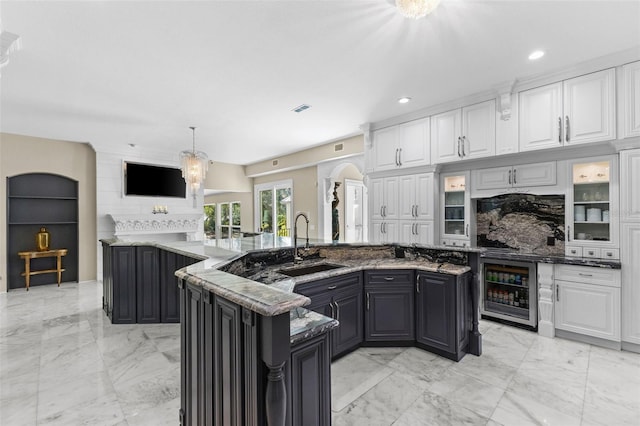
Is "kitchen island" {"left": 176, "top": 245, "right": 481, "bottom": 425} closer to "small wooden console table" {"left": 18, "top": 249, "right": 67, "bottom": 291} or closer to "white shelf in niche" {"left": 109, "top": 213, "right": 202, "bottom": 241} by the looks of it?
"white shelf in niche" {"left": 109, "top": 213, "right": 202, "bottom": 241}

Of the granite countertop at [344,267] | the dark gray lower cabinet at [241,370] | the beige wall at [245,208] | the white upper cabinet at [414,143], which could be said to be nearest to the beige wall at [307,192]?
the beige wall at [245,208]

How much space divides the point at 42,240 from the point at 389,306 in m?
6.68

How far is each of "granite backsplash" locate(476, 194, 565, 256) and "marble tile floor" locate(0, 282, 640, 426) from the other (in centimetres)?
112

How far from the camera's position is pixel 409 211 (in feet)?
15.1

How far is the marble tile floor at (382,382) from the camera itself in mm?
2033

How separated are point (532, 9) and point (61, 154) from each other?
25.4 feet

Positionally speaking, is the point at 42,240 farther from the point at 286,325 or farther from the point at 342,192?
the point at 286,325

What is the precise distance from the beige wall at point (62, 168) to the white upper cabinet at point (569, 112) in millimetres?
7817

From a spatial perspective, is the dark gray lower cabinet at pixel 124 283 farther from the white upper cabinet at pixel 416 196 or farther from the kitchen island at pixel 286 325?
the white upper cabinet at pixel 416 196

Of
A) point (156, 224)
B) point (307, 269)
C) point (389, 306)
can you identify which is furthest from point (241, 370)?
point (156, 224)

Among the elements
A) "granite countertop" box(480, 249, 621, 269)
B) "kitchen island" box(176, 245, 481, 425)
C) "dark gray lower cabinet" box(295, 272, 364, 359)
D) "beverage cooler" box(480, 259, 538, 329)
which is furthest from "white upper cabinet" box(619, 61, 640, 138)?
"dark gray lower cabinet" box(295, 272, 364, 359)

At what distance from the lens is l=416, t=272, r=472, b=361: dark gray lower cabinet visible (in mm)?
2725

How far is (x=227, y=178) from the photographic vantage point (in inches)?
340

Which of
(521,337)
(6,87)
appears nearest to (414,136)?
(521,337)
